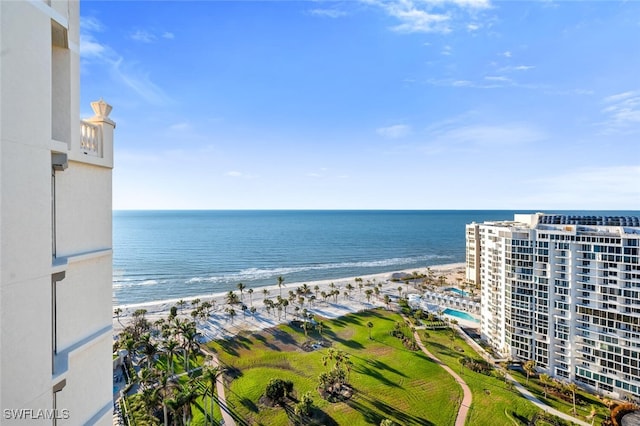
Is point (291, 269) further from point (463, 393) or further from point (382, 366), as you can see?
point (463, 393)

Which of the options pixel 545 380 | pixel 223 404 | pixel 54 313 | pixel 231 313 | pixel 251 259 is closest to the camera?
pixel 54 313

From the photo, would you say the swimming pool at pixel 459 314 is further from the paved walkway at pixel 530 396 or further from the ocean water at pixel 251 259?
the ocean water at pixel 251 259

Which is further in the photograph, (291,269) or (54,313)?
(291,269)

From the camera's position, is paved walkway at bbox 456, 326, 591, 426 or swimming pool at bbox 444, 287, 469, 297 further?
swimming pool at bbox 444, 287, 469, 297

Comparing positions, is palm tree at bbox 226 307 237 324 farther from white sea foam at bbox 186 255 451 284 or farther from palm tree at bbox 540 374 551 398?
palm tree at bbox 540 374 551 398

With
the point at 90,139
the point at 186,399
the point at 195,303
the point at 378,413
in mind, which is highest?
the point at 90,139

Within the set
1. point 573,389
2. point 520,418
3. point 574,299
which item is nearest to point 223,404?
point 520,418

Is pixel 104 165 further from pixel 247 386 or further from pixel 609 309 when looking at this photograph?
pixel 609 309

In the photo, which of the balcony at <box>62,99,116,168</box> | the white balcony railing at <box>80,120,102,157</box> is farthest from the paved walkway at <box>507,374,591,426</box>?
the white balcony railing at <box>80,120,102,157</box>
